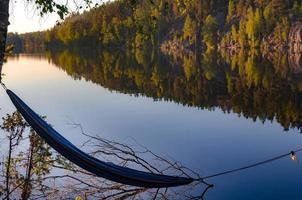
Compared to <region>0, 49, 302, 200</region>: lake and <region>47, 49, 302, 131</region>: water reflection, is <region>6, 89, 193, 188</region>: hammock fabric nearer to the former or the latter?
<region>0, 49, 302, 200</region>: lake

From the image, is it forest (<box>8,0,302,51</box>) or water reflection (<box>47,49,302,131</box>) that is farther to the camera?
forest (<box>8,0,302,51</box>)

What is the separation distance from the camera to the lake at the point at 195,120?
13047mm

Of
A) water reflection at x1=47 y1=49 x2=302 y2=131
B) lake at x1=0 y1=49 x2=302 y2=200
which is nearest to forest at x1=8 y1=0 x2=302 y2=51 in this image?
→ water reflection at x1=47 y1=49 x2=302 y2=131

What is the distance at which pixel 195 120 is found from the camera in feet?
75.7

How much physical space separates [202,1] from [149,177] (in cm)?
12727

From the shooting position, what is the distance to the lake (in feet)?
42.8

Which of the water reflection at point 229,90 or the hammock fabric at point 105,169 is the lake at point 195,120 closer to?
the water reflection at point 229,90

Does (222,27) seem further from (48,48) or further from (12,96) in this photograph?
(12,96)

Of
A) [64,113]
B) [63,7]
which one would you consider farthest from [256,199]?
[64,113]

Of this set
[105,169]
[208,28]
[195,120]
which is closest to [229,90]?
[195,120]

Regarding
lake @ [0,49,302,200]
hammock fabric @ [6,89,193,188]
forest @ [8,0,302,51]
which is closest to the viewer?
hammock fabric @ [6,89,193,188]

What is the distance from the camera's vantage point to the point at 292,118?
22734 mm

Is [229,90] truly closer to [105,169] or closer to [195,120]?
[195,120]

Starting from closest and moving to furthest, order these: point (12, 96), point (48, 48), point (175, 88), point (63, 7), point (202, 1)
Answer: point (63, 7) → point (12, 96) → point (175, 88) → point (202, 1) → point (48, 48)
